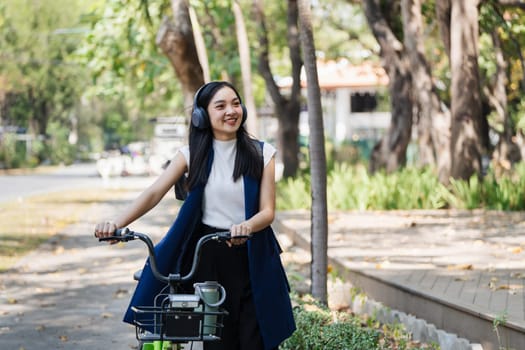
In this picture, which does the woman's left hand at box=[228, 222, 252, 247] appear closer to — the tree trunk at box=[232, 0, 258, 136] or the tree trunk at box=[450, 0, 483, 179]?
the tree trunk at box=[450, 0, 483, 179]

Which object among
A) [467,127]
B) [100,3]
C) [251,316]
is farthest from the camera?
[100,3]

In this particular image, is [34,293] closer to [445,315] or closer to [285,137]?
[445,315]

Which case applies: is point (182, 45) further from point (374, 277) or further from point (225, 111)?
point (225, 111)

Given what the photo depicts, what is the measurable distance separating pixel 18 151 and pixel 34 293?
58.3m

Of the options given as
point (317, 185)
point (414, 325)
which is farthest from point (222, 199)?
point (317, 185)

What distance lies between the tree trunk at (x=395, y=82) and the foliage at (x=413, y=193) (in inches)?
98.9

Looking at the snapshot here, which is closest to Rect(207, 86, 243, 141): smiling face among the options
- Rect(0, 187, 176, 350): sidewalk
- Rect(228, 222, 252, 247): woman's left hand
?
Rect(228, 222, 252, 247): woman's left hand

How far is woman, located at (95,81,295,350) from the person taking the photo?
529 centimetres

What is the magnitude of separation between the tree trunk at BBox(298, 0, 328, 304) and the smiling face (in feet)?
12.2

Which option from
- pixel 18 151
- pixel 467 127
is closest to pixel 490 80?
pixel 467 127

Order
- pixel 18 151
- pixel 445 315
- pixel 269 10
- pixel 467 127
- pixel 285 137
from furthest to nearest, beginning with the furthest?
pixel 18 151, pixel 269 10, pixel 285 137, pixel 467 127, pixel 445 315

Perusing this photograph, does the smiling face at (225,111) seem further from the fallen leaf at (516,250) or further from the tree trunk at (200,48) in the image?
the tree trunk at (200,48)

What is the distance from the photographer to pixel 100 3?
75.8 feet

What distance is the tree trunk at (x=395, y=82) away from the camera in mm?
24844
